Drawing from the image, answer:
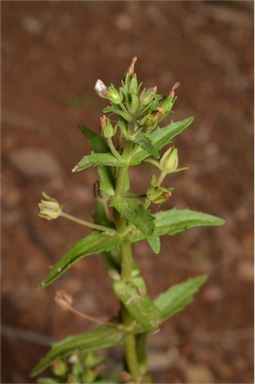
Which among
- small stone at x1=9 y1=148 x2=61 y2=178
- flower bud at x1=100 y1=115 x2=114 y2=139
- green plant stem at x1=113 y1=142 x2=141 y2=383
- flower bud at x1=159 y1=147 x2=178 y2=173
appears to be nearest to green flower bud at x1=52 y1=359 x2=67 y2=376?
green plant stem at x1=113 y1=142 x2=141 y2=383

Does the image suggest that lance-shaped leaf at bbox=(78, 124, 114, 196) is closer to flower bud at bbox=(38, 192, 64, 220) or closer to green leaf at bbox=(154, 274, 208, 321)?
flower bud at bbox=(38, 192, 64, 220)

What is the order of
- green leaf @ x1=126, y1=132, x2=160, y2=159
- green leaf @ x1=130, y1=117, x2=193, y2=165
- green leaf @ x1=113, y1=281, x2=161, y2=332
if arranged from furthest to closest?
green leaf @ x1=113, y1=281, x2=161, y2=332 → green leaf @ x1=130, y1=117, x2=193, y2=165 → green leaf @ x1=126, y1=132, x2=160, y2=159

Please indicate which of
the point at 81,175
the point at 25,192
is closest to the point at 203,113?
the point at 81,175

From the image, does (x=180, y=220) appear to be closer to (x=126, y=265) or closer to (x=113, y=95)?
(x=126, y=265)

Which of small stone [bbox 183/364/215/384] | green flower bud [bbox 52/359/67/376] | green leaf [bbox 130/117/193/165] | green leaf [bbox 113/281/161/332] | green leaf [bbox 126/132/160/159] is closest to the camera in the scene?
green leaf [bbox 126/132/160/159]

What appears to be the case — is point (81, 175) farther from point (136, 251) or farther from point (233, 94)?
point (233, 94)

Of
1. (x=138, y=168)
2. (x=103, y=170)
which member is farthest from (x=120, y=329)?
(x=138, y=168)
